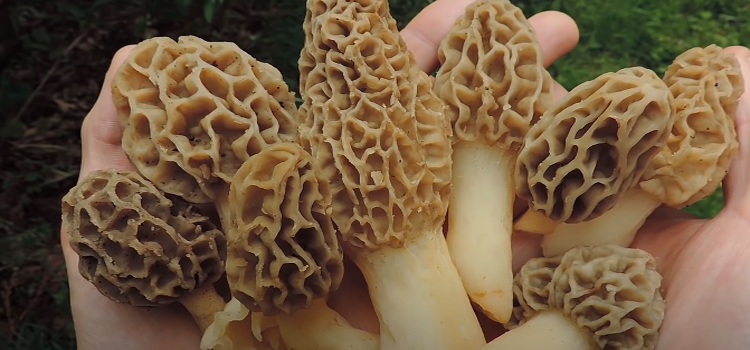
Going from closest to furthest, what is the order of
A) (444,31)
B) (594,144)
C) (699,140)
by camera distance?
1. (594,144)
2. (699,140)
3. (444,31)

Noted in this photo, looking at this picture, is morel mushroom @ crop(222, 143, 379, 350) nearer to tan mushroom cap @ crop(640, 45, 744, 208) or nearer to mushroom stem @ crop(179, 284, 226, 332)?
mushroom stem @ crop(179, 284, 226, 332)

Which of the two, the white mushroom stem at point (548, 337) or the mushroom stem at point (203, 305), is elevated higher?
the white mushroom stem at point (548, 337)

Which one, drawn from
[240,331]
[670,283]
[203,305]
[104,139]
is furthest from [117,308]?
[670,283]

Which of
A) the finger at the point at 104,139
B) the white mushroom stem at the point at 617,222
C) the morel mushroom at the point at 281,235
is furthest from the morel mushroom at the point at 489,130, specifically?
the finger at the point at 104,139

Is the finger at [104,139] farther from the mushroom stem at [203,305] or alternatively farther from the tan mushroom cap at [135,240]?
the mushroom stem at [203,305]

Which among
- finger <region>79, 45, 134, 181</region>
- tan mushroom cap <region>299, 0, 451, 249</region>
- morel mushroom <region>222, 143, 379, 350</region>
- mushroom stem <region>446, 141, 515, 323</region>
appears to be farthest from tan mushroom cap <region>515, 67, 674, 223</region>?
finger <region>79, 45, 134, 181</region>

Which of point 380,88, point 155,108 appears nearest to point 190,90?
point 155,108

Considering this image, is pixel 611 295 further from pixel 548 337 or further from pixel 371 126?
pixel 371 126
